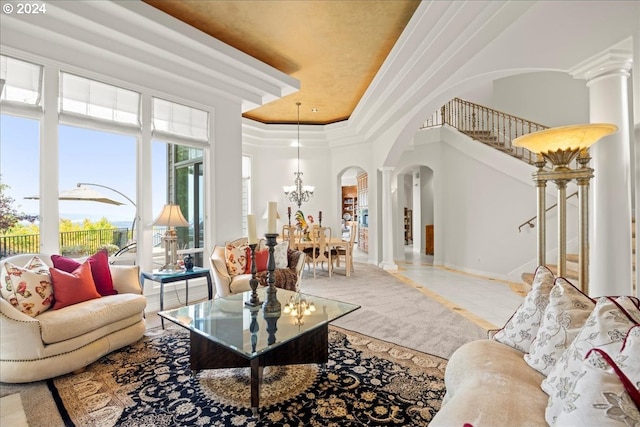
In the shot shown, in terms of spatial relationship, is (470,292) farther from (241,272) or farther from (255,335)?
(255,335)

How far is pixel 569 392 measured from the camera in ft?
3.50

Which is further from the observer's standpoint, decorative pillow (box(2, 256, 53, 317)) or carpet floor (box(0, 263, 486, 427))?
decorative pillow (box(2, 256, 53, 317))

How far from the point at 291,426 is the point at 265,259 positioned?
2465mm

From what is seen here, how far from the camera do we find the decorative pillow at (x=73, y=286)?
2.51 meters

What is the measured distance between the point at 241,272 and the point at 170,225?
1.01m

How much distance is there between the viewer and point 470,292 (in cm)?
486

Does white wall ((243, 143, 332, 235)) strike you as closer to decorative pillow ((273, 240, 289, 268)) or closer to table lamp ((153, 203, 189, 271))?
decorative pillow ((273, 240, 289, 268))

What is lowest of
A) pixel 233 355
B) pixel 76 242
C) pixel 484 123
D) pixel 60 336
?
pixel 233 355

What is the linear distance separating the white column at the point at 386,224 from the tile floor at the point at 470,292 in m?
0.36

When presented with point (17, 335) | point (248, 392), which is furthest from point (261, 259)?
point (17, 335)

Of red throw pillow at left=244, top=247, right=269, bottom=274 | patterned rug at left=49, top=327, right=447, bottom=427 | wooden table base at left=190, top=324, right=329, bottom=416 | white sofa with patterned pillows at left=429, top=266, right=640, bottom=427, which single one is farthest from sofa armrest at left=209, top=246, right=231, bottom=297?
white sofa with patterned pillows at left=429, top=266, right=640, bottom=427

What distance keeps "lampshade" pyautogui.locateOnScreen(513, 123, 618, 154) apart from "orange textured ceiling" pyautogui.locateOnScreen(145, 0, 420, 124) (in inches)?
78.1

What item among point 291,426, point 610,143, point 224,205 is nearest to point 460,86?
point 610,143

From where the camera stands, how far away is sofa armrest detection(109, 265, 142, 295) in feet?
9.82
